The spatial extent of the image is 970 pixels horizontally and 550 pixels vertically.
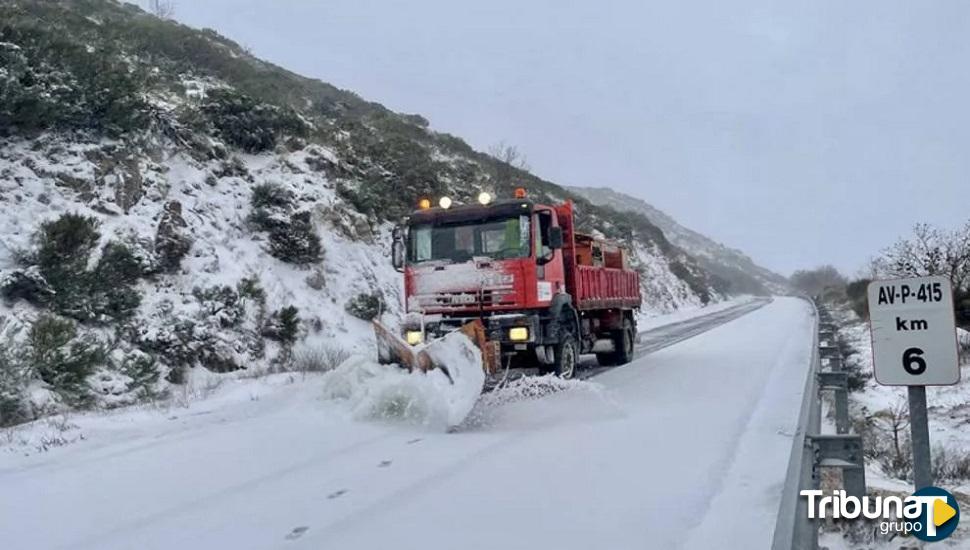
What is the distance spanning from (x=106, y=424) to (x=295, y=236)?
29.3 ft

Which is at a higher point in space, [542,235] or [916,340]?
[542,235]

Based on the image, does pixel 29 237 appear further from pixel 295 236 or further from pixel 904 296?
pixel 904 296

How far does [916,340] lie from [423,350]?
17.7 ft

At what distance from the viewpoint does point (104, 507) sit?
5.17 meters

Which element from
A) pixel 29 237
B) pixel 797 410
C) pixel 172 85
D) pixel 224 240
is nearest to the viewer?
pixel 797 410

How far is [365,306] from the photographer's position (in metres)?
16.7

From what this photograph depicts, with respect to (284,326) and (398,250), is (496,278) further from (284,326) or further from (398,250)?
(284,326)

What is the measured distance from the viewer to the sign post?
413cm

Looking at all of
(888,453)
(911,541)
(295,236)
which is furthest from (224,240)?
(911,541)

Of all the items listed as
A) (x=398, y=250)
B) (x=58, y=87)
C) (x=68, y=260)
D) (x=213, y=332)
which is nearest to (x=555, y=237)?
(x=398, y=250)

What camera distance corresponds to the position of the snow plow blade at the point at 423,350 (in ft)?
27.9

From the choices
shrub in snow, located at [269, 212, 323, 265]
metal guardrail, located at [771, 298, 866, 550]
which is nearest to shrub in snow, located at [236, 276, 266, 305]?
shrub in snow, located at [269, 212, 323, 265]

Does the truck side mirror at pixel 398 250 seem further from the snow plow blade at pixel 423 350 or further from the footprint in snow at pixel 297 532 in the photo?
the footprint in snow at pixel 297 532

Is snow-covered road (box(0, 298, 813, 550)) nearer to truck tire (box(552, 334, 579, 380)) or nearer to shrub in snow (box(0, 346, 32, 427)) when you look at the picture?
shrub in snow (box(0, 346, 32, 427))
